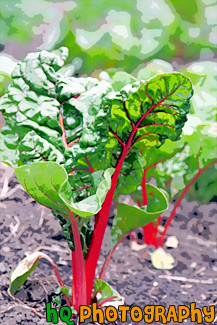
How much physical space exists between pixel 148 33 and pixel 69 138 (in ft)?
5.37

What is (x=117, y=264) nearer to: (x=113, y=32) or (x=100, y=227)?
(x=100, y=227)

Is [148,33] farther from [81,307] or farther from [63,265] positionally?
[81,307]

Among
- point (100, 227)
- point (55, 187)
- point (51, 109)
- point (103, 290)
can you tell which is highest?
point (51, 109)

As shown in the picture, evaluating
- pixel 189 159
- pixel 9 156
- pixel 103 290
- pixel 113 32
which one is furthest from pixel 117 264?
pixel 113 32

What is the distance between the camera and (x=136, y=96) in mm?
1253

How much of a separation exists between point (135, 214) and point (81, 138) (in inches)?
12.4

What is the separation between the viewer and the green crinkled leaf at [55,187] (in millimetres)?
1167

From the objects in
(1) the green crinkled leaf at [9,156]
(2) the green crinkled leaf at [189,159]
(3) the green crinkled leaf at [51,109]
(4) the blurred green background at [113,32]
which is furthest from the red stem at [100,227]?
(4) the blurred green background at [113,32]

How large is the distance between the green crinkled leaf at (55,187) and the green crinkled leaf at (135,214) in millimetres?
243

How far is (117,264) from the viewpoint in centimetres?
178

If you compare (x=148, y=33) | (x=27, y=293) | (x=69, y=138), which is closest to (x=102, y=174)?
(x=69, y=138)

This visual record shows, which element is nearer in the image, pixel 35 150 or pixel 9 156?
pixel 35 150

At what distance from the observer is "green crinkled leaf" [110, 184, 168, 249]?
1.45 m

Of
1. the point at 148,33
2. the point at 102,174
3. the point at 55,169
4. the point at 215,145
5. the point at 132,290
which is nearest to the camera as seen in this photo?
the point at 55,169
